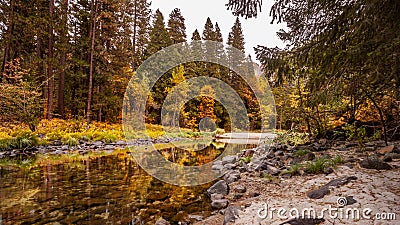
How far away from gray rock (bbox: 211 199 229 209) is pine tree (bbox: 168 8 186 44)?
2973 centimetres

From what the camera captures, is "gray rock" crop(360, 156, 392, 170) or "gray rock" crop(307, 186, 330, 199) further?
"gray rock" crop(360, 156, 392, 170)

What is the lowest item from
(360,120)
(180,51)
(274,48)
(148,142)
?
(148,142)

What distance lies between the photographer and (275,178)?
4.60 meters

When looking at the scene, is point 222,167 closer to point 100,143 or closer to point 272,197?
point 272,197

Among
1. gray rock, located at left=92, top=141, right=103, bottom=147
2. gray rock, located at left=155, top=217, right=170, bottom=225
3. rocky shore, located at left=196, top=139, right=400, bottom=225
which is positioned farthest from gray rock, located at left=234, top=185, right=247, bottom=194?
gray rock, located at left=92, top=141, right=103, bottom=147

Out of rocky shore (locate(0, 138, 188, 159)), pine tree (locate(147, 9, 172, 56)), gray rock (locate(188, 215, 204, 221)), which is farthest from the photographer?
pine tree (locate(147, 9, 172, 56))

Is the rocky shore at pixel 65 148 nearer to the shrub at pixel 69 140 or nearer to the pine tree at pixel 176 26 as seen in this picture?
the shrub at pixel 69 140

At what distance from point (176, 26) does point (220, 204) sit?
103 ft

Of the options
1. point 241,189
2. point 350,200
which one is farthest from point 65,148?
point 350,200

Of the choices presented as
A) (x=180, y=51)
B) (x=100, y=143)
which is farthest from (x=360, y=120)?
(x=180, y=51)

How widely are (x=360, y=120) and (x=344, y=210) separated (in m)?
5.33

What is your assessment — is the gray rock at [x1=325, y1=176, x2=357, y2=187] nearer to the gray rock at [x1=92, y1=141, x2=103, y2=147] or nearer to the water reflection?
the water reflection

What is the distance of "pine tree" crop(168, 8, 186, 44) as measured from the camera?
31.7m

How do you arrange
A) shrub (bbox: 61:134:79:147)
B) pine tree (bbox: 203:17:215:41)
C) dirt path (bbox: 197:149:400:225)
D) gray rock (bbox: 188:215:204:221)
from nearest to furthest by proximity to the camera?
dirt path (bbox: 197:149:400:225)
gray rock (bbox: 188:215:204:221)
shrub (bbox: 61:134:79:147)
pine tree (bbox: 203:17:215:41)
